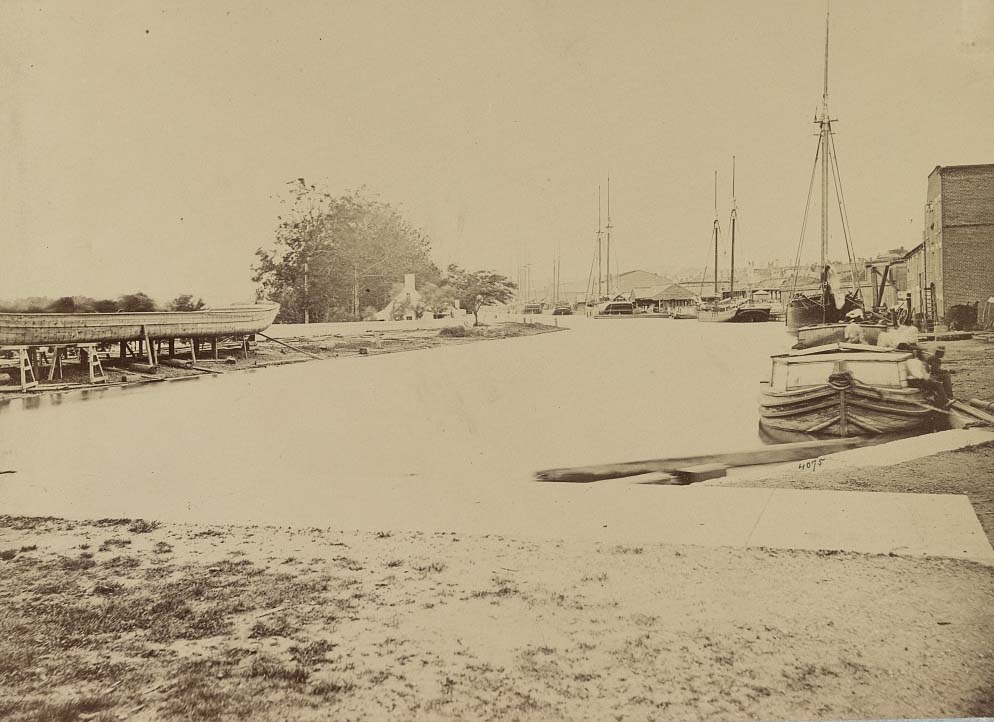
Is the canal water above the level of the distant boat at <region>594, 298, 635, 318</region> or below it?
below

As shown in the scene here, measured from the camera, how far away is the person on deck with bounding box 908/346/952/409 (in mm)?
2461

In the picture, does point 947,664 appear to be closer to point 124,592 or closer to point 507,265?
point 507,265

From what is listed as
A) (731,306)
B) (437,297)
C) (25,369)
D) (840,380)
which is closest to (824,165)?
(731,306)

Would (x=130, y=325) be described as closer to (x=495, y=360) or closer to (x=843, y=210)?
(x=495, y=360)

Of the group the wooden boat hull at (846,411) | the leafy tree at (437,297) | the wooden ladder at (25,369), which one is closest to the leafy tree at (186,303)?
the wooden ladder at (25,369)

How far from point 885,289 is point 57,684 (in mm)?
3090

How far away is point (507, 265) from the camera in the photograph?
116 inches

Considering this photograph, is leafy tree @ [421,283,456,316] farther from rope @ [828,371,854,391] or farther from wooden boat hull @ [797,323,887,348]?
rope @ [828,371,854,391]

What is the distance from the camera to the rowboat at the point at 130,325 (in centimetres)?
288

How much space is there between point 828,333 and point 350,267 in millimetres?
1867

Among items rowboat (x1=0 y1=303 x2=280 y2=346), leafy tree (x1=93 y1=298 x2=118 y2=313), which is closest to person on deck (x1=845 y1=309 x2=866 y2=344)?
rowboat (x1=0 y1=303 x2=280 y2=346)

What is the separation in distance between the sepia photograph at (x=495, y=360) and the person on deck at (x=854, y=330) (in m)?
0.01

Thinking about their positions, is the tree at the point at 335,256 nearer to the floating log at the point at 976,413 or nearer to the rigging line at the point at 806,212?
the rigging line at the point at 806,212

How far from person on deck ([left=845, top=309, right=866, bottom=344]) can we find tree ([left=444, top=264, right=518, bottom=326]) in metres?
1.27
